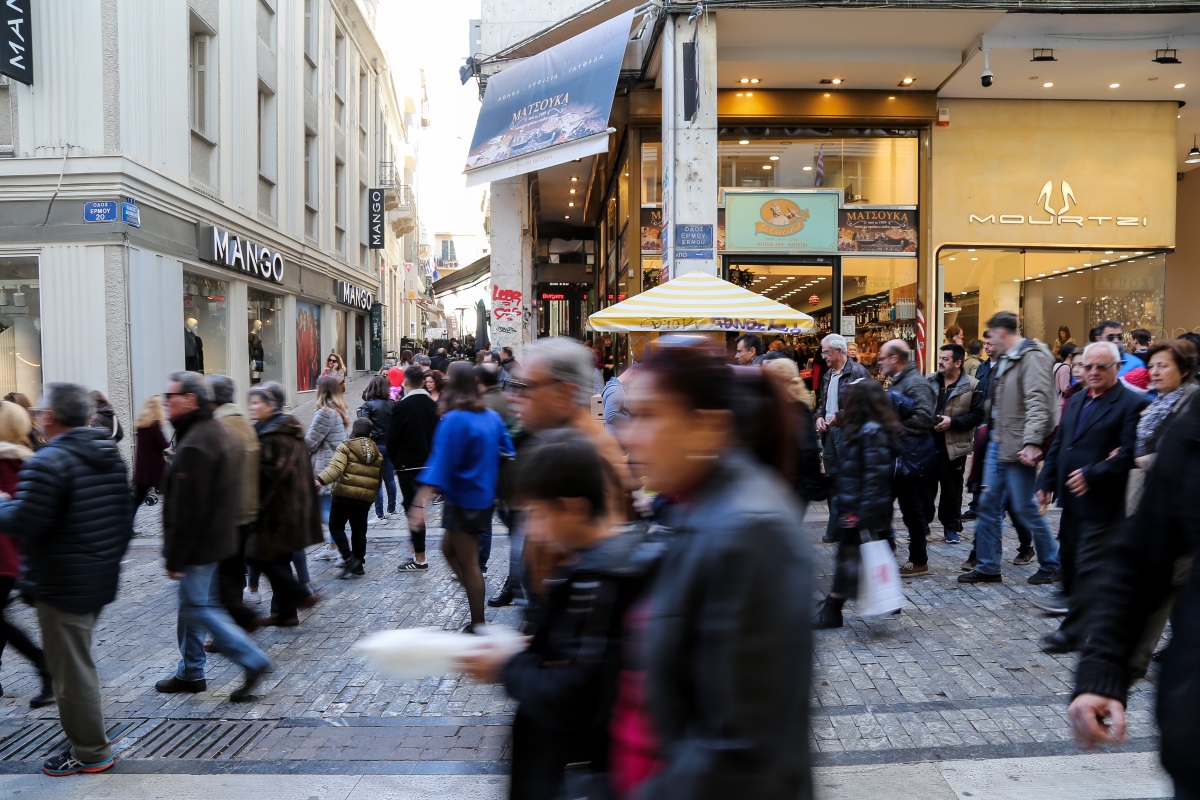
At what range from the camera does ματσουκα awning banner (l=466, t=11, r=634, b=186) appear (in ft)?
46.7

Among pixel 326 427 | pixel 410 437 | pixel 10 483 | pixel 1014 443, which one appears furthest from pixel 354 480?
pixel 1014 443

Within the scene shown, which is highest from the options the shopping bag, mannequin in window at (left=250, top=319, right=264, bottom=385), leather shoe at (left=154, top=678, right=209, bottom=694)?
mannequin in window at (left=250, top=319, right=264, bottom=385)

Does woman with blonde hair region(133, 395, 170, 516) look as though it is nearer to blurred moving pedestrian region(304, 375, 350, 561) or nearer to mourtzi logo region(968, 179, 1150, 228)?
blurred moving pedestrian region(304, 375, 350, 561)

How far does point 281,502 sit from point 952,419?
6056mm

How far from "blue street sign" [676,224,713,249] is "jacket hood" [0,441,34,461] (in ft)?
35.0

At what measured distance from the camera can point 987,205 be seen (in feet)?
A: 57.6

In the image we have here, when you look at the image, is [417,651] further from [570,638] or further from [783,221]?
[783,221]

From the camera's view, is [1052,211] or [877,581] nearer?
[877,581]

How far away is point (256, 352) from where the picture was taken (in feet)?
65.5

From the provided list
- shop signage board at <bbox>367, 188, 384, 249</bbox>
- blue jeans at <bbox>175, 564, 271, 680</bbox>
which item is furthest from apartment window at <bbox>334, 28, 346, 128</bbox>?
blue jeans at <bbox>175, 564, 271, 680</bbox>

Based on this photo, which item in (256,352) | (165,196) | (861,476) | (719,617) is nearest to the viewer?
(719,617)

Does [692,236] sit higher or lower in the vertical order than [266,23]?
lower

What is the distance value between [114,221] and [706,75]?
9.37 m

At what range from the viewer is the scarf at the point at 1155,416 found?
5195 mm
